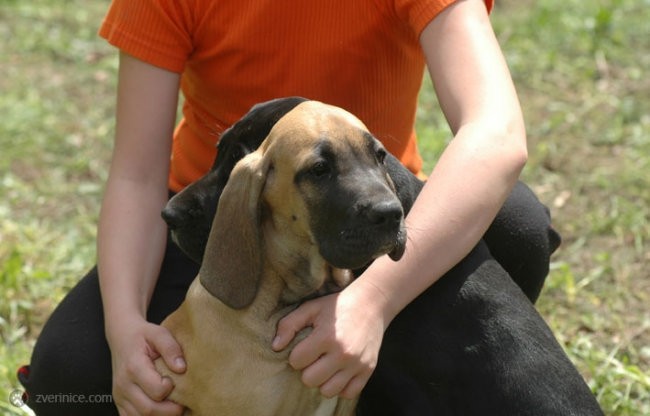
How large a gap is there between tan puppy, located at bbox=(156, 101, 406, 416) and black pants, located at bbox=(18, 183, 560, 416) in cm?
44

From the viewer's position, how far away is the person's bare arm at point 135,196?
330cm

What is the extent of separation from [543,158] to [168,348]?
301 centimetres

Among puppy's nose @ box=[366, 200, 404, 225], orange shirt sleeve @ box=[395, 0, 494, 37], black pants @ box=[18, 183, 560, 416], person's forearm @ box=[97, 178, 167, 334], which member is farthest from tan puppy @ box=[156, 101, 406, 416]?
orange shirt sleeve @ box=[395, 0, 494, 37]

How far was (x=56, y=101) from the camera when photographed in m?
6.30

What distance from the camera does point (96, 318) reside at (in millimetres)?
3498

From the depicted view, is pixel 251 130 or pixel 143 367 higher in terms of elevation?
pixel 251 130

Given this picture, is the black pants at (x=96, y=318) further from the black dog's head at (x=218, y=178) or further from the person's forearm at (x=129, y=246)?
the black dog's head at (x=218, y=178)

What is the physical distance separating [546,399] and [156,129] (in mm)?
1405

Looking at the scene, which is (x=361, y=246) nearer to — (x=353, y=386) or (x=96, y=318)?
(x=353, y=386)

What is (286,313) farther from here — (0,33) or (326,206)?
(0,33)

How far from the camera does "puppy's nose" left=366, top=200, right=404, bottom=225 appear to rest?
2561 mm

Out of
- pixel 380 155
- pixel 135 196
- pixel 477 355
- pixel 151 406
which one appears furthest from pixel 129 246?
pixel 477 355

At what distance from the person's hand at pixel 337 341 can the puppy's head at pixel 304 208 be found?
0.12m

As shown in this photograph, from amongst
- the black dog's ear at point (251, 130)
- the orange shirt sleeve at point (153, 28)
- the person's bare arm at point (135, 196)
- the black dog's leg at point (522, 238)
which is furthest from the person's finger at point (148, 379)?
the black dog's leg at point (522, 238)
